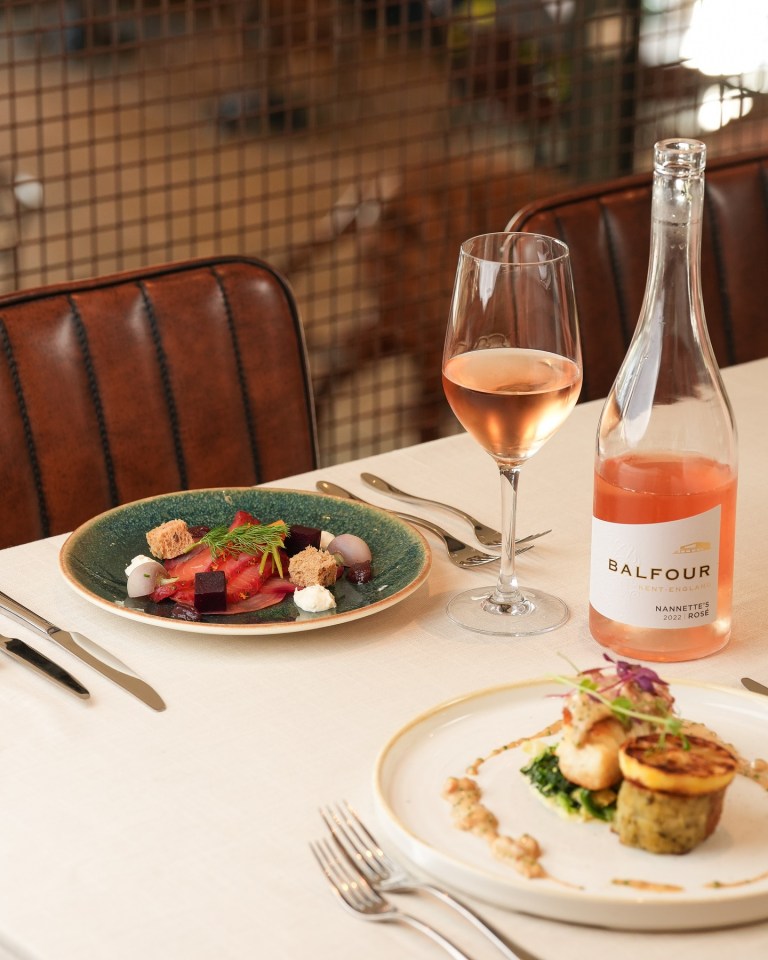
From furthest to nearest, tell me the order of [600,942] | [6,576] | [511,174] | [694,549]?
[511,174] < [6,576] < [694,549] < [600,942]

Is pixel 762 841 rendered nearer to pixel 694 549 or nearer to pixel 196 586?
pixel 694 549

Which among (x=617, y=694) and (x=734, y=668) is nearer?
(x=617, y=694)

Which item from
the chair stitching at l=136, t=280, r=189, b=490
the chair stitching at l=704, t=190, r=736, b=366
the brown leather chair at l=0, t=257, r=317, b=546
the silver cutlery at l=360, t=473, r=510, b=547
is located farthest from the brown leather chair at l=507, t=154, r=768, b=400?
the silver cutlery at l=360, t=473, r=510, b=547

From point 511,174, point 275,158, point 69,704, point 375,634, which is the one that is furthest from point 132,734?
point 275,158

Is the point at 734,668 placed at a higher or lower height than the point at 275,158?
higher

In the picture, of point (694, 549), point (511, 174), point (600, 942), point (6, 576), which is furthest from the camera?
point (511, 174)

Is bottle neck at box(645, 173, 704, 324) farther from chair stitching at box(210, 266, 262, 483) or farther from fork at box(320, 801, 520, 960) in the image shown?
chair stitching at box(210, 266, 262, 483)

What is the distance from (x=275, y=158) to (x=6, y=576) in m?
4.52

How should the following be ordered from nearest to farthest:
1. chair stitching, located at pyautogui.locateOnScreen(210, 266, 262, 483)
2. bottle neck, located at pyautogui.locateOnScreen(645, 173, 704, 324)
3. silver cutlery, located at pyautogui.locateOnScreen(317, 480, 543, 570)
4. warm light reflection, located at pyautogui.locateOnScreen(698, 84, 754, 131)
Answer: bottle neck, located at pyautogui.locateOnScreen(645, 173, 704, 324)
silver cutlery, located at pyautogui.locateOnScreen(317, 480, 543, 570)
chair stitching, located at pyautogui.locateOnScreen(210, 266, 262, 483)
warm light reflection, located at pyautogui.locateOnScreen(698, 84, 754, 131)

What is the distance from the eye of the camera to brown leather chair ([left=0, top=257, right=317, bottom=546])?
1.44m

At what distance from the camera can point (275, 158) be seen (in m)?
5.34

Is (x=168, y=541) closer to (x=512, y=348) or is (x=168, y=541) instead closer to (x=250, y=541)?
(x=250, y=541)

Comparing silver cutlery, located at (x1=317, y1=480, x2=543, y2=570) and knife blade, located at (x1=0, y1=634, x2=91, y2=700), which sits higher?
knife blade, located at (x1=0, y1=634, x2=91, y2=700)

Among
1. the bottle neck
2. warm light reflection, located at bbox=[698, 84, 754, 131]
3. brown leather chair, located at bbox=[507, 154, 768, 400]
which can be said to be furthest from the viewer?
warm light reflection, located at bbox=[698, 84, 754, 131]
